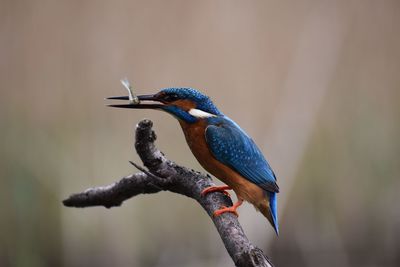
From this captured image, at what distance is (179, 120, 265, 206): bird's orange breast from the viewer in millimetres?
1882

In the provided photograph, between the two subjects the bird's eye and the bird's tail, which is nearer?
the bird's eye

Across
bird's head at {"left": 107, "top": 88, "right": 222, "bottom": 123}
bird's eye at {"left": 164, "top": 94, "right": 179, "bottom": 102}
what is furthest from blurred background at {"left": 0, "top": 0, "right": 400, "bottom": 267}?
bird's eye at {"left": 164, "top": 94, "right": 179, "bottom": 102}

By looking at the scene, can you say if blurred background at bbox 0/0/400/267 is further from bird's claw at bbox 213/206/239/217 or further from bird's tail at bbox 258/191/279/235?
bird's claw at bbox 213/206/239/217

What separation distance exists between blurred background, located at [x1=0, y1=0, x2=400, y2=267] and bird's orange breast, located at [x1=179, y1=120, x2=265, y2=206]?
1.21 metres

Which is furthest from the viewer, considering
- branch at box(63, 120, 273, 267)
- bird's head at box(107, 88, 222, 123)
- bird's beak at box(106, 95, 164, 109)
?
bird's head at box(107, 88, 222, 123)

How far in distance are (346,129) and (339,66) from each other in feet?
1.71

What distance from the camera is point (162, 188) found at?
5.06 feet

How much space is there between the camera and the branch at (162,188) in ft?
4.31

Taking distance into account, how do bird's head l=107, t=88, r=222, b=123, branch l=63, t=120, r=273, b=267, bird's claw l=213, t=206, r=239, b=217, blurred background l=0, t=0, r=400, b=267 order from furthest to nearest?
blurred background l=0, t=0, r=400, b=267
bird's head l=107, t=88, r=222, b=123
bird's claw l=213, t=206, r=239, b=217
branch l=63, t=120, r=273, b=267

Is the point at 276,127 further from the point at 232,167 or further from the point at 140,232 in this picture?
the point at 232,167

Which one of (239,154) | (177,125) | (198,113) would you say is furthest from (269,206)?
(177,125)

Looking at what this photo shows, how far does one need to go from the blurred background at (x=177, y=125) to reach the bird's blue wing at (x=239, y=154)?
120cm

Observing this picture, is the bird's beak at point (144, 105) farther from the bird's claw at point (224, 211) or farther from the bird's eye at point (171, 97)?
the bird's claw at point (224, 211)

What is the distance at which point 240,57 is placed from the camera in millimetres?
3678
